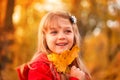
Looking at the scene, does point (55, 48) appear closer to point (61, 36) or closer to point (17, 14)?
point (61, 36)

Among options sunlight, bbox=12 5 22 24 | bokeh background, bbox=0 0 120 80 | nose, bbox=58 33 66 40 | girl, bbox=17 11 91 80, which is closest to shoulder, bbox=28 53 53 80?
girl, bbox=17 11 91 80

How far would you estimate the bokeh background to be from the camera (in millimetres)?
4168

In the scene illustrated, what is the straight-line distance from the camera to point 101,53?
4.29 m

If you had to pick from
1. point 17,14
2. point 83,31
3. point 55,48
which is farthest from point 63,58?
point 17,14

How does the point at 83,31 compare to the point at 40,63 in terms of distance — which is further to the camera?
Answer: the point at 83,31

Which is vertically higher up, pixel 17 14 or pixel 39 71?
pixel 17 14

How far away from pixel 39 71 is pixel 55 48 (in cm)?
13

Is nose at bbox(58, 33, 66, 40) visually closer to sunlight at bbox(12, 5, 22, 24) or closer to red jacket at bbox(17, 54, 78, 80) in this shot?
red jacket at bbox(17, 54, 78, 80)

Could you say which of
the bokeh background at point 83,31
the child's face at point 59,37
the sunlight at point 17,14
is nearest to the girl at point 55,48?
the child's face at point 59,37

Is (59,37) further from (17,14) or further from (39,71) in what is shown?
(17,14)

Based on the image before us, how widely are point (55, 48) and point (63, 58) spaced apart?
0.05 metres

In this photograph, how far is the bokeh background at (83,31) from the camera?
13.7 ft

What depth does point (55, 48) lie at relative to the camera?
1435 mm

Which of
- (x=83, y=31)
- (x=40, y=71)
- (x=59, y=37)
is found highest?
(x=59, y=37)
